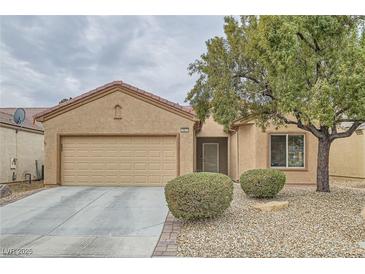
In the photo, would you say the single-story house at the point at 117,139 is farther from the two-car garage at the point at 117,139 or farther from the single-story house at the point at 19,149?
the single-story house at the point at 19,149

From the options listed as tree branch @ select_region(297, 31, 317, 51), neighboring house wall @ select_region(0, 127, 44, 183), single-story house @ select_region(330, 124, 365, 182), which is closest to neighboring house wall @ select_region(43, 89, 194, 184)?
neighboring house wall @ select_region(0, 127, 44, 183)

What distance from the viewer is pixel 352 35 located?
814cm

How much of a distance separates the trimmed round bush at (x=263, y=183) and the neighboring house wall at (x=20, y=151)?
450 inches

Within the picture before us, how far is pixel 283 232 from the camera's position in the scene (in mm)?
6871

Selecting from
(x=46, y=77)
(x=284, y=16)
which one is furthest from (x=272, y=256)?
(x=46, y=77)

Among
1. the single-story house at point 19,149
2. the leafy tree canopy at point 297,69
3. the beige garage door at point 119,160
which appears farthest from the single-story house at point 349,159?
the single-story house at point 19,149

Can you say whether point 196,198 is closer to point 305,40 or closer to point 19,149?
point 305,40

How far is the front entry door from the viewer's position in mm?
18453

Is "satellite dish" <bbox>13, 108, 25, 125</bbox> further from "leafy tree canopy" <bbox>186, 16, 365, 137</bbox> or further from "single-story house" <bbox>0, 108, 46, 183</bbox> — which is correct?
"leafy tree canopy" <bbox>186, 16, 365, 137</bbox>

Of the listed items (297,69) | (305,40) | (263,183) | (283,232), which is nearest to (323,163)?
(263,183)

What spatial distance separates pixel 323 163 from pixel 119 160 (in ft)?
24.9

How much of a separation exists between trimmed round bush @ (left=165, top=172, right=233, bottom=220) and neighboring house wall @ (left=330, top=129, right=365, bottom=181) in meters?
12.4

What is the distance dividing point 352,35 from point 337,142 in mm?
11099

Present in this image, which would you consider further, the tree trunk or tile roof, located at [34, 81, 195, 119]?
tile roof, located at [34, 81, 195, 119]
